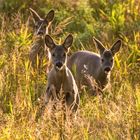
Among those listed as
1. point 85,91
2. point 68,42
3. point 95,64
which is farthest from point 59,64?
point 95,64

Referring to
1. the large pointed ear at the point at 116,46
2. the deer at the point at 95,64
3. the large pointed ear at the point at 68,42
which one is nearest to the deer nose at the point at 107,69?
the deer at the point at 95,64

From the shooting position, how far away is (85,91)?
35.2ft

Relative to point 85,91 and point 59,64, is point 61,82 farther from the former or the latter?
point 85,91

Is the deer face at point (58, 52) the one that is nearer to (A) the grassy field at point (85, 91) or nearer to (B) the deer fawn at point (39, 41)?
(A) the grassy field at point (85, 91)

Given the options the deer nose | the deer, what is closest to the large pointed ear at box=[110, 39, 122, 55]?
the deer

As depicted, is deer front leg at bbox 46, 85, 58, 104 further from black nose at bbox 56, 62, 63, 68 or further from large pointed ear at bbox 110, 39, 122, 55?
Answer: large pointed ear at bbox 110, 39, 122, 55

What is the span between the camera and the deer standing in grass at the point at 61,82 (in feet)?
32.3

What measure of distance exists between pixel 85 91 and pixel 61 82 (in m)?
0.62

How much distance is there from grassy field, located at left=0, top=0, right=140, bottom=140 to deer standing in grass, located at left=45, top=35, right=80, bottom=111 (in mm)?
196

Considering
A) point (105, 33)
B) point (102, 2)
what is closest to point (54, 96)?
Result: point (105, 33)

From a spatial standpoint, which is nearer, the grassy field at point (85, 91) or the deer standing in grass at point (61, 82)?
the grassy field at point (85, 91)

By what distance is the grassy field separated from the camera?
7.83 m

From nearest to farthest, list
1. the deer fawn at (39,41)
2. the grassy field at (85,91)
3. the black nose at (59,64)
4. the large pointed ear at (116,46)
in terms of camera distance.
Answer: the grassy field at (85,91) < the black nose at (59,64) < the large pointed ear at (116,46) < the deer fawn at (39,41)

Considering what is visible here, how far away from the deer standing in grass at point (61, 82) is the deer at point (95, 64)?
96 centimetres
